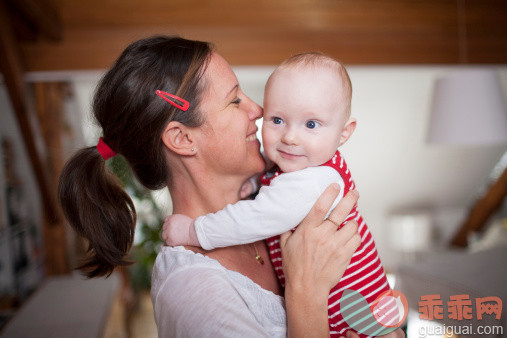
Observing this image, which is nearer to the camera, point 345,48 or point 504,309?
point 504,309

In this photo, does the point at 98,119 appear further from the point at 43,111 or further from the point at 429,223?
the point at 429,223

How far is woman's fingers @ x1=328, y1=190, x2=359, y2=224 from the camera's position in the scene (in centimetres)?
105

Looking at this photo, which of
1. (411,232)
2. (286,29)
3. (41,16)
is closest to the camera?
(41,16)

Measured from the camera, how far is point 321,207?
1.01 meters

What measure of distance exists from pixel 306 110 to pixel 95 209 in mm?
690

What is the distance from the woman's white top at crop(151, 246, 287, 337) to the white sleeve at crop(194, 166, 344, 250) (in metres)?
0.08

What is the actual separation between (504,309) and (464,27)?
103 inches

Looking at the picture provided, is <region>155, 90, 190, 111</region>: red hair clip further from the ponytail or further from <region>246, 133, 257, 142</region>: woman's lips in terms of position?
the ponytail

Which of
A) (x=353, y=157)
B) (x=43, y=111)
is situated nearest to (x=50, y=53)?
(x=43, y=111)

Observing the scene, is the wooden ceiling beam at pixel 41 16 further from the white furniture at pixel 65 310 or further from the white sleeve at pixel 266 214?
the white sleeve at pixel 266 214

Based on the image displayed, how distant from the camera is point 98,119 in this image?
1.16 metres

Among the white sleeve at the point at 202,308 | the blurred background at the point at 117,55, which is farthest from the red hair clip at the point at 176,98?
the blurred background at the point at 117,55

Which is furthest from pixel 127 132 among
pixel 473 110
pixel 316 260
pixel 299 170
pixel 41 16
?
pixel 473 110

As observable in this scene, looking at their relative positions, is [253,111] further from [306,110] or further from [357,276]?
[357,276]
